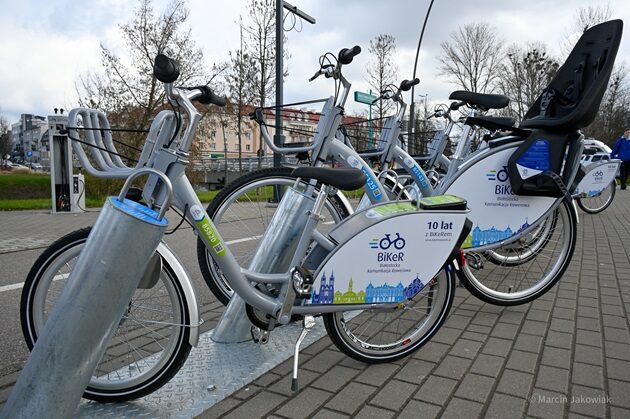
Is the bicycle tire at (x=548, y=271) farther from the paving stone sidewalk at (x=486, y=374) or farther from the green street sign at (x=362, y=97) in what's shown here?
the green street sign at (x=362, y=97)

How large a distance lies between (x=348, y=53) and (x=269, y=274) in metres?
1.51

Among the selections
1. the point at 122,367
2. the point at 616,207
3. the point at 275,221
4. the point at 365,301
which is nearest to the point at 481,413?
the point at 365,301

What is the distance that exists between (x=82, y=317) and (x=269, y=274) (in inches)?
38.7

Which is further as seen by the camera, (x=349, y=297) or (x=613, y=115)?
(x=613, y=115)

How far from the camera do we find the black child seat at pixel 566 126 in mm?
3359

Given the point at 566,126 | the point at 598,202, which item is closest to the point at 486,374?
the point at 566,126

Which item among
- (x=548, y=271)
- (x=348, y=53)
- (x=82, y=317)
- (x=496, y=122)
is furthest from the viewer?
(x=548, y=271)

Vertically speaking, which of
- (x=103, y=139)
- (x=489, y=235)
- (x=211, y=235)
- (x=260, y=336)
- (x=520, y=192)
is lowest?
(x=260, y=336)

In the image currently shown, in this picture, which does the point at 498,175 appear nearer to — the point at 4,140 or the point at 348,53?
the point at 348,53

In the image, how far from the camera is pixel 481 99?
402 centimetres

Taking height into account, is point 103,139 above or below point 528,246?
above

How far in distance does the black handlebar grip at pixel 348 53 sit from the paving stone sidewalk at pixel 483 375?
183 cm

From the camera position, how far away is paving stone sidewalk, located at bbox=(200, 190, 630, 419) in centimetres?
230

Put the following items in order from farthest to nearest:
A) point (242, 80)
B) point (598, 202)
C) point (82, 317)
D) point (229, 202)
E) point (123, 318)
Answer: point (242, 80) → point (598, 202) → point (229, 202) → point (123, 318) → point (82, 317)
